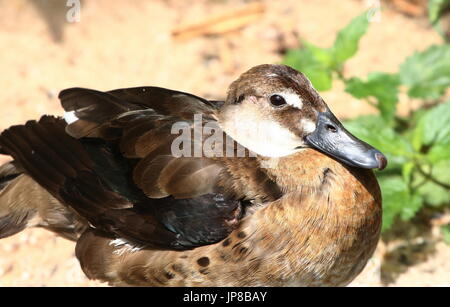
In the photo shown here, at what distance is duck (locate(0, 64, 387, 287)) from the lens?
3.39 metres

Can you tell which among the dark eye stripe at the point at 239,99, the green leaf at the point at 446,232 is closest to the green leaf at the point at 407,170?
the green leaf at the point at 446,232

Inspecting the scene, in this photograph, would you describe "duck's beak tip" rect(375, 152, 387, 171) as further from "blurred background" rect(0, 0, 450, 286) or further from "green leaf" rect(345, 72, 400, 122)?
"green leaf" rect(345, 72, 400, 122)

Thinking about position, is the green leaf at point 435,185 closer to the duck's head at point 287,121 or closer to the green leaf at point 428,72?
the green leaf at point 428,72

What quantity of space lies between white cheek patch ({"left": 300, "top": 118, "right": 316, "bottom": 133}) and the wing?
412mm

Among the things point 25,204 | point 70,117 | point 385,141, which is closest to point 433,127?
point 385,141

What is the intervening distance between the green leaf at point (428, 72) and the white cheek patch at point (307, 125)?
1.42m

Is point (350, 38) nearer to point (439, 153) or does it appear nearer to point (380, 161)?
point (439, 153)

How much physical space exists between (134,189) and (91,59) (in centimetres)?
237

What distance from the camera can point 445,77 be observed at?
479cm

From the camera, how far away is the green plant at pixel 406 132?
14.1ft

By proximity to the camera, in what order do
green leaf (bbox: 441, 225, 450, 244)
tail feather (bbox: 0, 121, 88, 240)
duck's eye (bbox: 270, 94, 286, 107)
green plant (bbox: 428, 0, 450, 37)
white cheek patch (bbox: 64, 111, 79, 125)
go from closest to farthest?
duck's eye (bbox: 270, 94, 286, 107)
white cheek patch (bbox: 64, 111, 79, 125)
tail feather (bbox: 0, 121, 88, 240)
green leaf (bbox: 441, 225, 450, 244)
green plant (bbox: 428, 0, 450, 37)

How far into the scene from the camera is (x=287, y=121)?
3.49 meters

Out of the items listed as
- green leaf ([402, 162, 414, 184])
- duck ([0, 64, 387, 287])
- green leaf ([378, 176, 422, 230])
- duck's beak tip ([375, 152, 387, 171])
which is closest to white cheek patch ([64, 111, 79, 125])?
duck ([0, 64, 387, 287])
